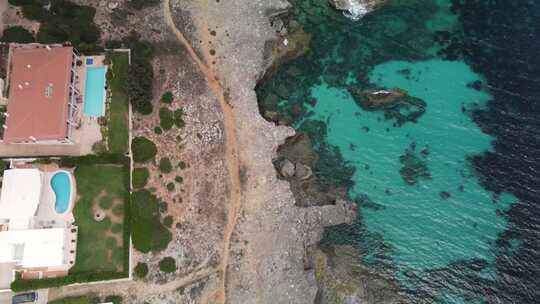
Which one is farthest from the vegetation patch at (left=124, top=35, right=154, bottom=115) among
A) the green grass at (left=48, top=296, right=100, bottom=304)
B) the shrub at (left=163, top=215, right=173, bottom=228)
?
the green grass at (left=48, top=296, right=100, bottom=304)

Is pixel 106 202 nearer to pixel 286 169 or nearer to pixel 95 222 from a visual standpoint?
pixel 95 222

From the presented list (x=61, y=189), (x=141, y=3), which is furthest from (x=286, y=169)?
(x=141, y=3)

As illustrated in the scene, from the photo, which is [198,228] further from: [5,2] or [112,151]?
[5,2]

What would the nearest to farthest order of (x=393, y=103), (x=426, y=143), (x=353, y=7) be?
(x=426, y=143)
(x=393, y=103)
(x=353, y=7)

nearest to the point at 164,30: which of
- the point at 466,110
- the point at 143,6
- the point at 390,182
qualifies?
the point at 143,6

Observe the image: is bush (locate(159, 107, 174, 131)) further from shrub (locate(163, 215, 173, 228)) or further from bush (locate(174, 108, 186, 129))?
shrub (locate(163, 215, 173, 228))

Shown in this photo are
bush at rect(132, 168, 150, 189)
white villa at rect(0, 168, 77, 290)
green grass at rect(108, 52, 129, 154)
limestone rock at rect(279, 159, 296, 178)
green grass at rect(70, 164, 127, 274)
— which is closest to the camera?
white villa at rect(0, 168, 77, 290)
